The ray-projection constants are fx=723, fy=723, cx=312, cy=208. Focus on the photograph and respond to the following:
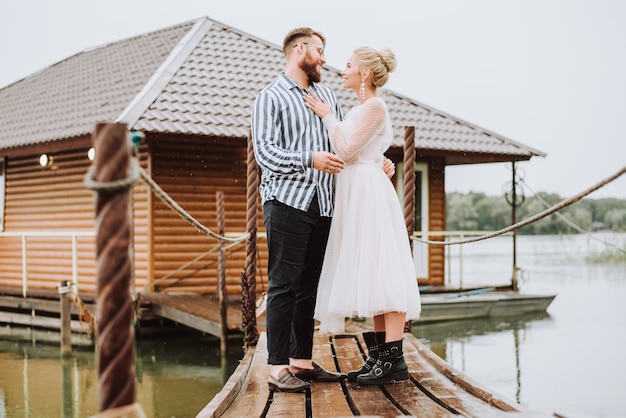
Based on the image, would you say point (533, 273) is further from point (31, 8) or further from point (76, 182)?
point (31, 8)

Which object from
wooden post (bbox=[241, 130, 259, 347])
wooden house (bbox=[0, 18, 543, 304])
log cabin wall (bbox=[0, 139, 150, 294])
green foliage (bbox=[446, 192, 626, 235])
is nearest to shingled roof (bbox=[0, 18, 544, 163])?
wooden house (bbox=[0, 18, 543, 304])

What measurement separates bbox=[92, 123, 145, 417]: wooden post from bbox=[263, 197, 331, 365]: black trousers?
1.73m

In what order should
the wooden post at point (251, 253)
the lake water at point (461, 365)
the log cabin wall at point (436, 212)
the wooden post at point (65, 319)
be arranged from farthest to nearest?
the log cabin wall at point (436, 212) < the wooden post at point (65, 319) < the lake water at point (461, 365) < the wooden post at point (251, 253)

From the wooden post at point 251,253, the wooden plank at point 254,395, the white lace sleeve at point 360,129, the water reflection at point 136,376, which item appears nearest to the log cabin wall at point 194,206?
the water reflection at point 136,376

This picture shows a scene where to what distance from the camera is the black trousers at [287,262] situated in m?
3.51

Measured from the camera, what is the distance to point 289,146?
3.59m

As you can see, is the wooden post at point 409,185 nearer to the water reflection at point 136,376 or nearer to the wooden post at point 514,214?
the water reflection at point 136,376

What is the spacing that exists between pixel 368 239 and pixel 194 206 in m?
8.57

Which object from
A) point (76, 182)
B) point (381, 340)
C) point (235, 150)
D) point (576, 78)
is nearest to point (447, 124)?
point (235, 150)

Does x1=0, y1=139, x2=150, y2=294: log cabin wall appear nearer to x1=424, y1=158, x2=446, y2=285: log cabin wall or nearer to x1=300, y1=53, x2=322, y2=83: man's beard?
x1=424, y1=158, x2=446, y2=285: log cabin wall

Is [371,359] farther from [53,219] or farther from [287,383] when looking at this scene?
[53,219]

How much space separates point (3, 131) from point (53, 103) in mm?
1110

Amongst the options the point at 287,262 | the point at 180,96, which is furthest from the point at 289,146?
the point at 180,96

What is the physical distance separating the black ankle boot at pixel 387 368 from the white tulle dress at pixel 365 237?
0.62 ft
